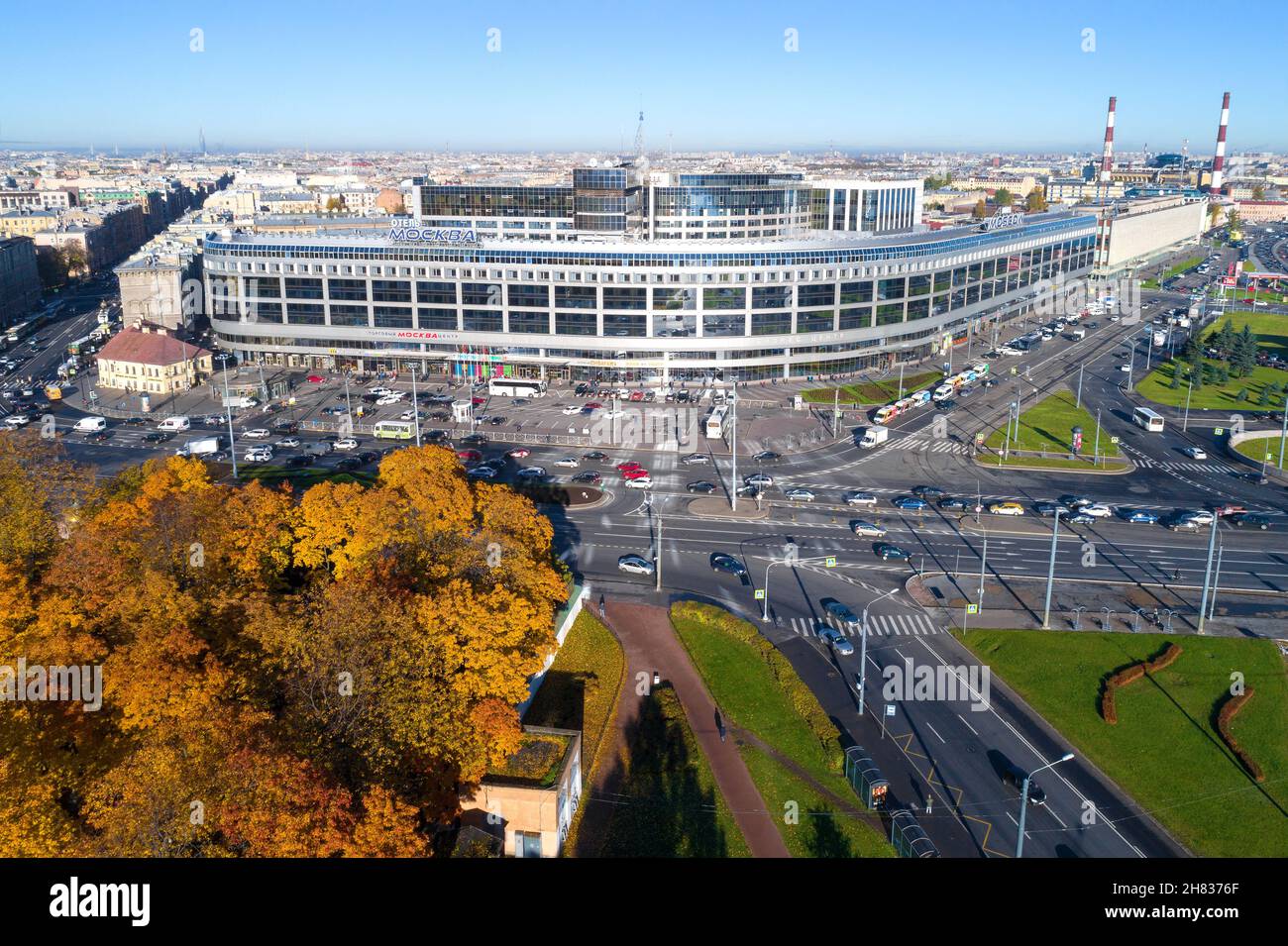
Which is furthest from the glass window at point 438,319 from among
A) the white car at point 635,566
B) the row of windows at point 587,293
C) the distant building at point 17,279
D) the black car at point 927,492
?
the distant building at point 17,279

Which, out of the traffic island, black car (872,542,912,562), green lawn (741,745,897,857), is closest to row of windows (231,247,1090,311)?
the traffic island

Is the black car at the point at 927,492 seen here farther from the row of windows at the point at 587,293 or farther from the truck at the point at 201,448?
the truck at the point at 201,448

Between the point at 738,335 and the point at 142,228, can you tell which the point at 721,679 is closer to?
the point at 738,335

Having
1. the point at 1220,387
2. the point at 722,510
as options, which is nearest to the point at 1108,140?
the point at 1220,387

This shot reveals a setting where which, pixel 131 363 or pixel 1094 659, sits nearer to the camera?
pixel 1094 659
